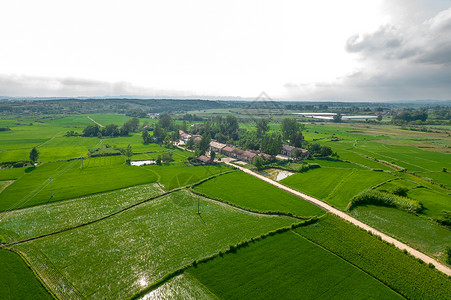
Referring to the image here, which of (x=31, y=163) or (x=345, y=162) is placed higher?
(x=345, y=162)

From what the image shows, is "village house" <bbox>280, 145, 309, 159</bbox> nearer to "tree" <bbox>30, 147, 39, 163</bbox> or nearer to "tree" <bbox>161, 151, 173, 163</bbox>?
"tree" <bbox>161, 151, 173, 163</bbox>

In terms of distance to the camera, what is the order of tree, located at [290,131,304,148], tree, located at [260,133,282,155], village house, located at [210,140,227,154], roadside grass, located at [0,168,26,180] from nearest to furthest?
roadside grass, located at [0,168,26,180]
tree, located at [260,133,282,155]
tree, located at [290,131,304,148]
village house, located at [210,140,227,154]

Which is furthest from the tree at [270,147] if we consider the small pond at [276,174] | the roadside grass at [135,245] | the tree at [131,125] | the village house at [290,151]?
the tree at [131,125]

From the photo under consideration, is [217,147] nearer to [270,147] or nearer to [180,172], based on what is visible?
[270,147]

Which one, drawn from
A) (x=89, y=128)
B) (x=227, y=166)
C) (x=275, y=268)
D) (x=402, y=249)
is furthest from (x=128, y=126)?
(x=402, y=249)

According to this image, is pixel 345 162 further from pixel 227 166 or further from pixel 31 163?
pixel 31 163

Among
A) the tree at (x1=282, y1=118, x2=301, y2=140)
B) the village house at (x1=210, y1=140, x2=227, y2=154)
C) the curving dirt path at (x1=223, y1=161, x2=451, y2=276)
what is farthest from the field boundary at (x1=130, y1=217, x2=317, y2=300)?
the tree at (x1=282, y1=118, x2=301, y2=140)

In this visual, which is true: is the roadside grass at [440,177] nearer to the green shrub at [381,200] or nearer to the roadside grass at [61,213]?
the green shrub at [381,200]
